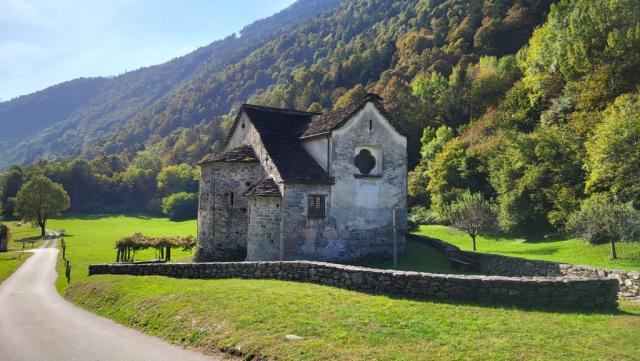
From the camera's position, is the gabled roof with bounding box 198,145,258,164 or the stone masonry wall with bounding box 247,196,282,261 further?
the gabled roof with bounding box 198,145,258,164

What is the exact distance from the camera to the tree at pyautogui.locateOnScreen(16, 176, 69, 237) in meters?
74.0

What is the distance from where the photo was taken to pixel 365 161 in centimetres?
2741

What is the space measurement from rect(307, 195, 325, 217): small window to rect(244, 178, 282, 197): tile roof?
191 centimetres

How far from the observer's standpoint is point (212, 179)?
Result: 28.3 metres

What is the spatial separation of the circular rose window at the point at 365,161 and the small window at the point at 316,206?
330 cm

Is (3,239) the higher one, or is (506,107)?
(506,107)

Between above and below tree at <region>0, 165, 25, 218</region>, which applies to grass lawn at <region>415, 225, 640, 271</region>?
below

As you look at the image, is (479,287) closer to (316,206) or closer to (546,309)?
(546,309)

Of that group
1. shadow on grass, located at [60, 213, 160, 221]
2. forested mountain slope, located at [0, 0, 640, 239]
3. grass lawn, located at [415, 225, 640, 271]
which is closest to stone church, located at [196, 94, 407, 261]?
grass lawn, located at [415, 225, 640, 271]

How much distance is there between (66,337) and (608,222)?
2902 cm

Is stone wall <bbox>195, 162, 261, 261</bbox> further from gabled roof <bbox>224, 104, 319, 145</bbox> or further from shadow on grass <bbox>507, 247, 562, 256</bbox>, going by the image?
shadow on grass <bbox>507, 247, 562, 256</bbox>

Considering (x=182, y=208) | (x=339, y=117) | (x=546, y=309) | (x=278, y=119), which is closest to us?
(x=546, y=309)

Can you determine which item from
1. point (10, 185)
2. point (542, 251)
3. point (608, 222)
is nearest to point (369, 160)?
point (608, 222)

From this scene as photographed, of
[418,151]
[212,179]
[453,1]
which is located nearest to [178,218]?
[418,151]
